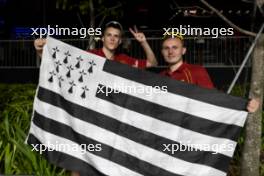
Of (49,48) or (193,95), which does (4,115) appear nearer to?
(49,48)

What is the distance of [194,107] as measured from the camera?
15.3ft

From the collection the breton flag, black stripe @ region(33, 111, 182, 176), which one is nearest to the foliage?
the breton flag

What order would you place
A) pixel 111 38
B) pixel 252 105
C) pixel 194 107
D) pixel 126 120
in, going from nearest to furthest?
pixel 252 105, pixel 194 107, pixel 126 120, pixel 111 38

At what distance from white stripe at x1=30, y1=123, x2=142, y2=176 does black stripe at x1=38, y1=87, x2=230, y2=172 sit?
0.26m

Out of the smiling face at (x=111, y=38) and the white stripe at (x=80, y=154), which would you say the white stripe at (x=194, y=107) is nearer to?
the smiling face at (x=111, y=38)

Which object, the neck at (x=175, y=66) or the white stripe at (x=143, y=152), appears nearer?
the white stripe at (x=143, y=152)

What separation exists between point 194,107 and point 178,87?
0.21m

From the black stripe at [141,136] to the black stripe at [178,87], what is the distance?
1.30 feet

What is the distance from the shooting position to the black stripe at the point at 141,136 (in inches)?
183

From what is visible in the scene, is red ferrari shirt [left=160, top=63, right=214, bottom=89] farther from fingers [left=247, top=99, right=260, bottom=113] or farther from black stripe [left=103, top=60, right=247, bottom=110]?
fingers [left=247, top=99, right=260, bottom=113]

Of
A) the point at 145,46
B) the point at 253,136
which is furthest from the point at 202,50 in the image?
the point at 145,46

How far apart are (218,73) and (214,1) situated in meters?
2.44

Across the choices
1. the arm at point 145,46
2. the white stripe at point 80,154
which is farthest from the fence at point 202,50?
the white stripe at point 80,154

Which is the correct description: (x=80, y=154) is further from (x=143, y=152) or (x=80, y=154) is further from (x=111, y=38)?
(x=111, y=38)
